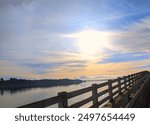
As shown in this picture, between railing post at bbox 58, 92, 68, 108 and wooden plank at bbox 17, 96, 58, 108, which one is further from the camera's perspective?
railing post at bbox 58, 92, 68, 108

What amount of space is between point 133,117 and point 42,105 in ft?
8.75

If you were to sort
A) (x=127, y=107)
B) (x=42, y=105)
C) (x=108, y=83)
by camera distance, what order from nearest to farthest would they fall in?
(x=42, y=105) → (x=127, y=107) → (x=108, y=83)

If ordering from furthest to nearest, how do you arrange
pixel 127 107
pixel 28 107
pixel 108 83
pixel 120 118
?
pixel 108 83
pixel 127 107
pixel 120 118
pixel 28 107

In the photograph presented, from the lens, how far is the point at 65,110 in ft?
30.4

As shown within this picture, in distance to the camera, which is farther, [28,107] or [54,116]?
[54,116]

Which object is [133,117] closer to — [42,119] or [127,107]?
[127,107]

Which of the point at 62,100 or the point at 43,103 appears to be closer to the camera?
the point at 43,103

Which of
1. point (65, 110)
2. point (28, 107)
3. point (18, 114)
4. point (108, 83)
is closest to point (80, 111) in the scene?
point (65, 110)

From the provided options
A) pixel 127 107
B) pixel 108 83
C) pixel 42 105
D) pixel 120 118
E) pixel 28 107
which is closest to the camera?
pixel 28 107

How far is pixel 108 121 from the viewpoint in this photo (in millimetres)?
9078

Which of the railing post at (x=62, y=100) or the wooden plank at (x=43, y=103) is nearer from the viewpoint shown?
the wooden plank at (x=43, y=103)

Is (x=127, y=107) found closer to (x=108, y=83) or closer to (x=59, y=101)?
(x=59, y=101)

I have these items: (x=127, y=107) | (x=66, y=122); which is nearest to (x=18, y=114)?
(x=66, y=122)

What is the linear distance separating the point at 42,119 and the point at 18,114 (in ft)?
1.91
